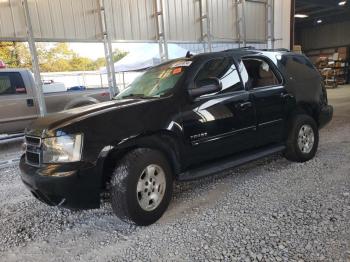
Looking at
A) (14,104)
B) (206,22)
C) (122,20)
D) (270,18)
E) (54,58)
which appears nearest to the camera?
(14,104)

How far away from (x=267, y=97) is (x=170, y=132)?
64.3 inches

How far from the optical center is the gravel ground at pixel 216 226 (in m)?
2.52

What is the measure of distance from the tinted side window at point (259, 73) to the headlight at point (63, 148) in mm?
2343

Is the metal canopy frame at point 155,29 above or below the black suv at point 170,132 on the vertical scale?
above

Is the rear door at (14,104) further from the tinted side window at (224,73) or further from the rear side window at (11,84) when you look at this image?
the tinted side window at (224,73)

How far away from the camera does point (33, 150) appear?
2971 millimetres

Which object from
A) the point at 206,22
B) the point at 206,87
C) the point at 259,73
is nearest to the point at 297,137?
the point at 259,73

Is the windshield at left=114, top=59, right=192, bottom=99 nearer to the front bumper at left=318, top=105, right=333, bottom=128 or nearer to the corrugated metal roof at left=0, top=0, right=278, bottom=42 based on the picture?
the front bumper at left=318, top=105, right=333, bottom=128

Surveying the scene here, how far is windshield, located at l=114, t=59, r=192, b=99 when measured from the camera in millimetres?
3527

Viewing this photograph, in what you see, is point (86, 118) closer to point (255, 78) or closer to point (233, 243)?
point (233, 243)

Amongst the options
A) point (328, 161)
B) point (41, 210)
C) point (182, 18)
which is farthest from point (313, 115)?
point (182, 18)

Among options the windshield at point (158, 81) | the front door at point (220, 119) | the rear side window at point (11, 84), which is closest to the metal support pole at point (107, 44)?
the rear side window at point (11, 84)

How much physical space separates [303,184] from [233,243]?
1.64 m

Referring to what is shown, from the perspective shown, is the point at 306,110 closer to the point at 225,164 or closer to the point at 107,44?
the point at 225,164
